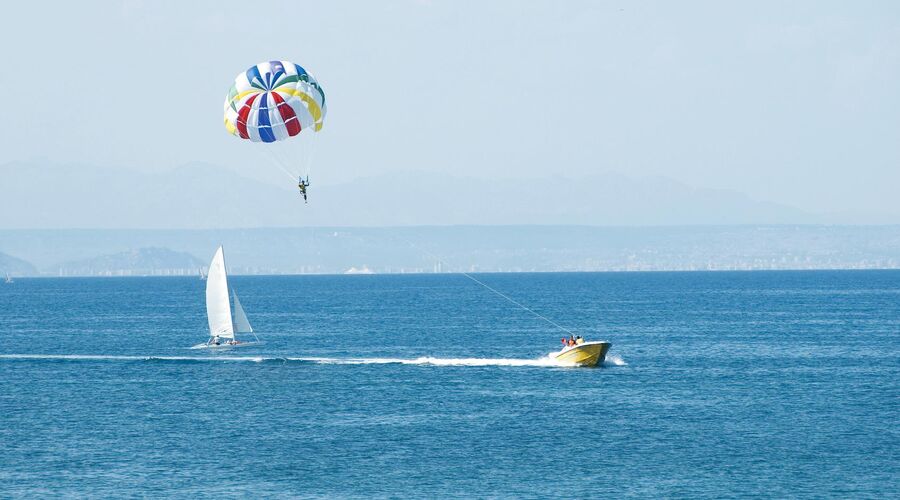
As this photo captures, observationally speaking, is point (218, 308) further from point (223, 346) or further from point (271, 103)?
point (271, 103)

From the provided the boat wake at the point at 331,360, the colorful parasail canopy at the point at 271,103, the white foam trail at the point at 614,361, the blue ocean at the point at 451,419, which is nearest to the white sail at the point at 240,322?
the blue ocean at the point at 451,419

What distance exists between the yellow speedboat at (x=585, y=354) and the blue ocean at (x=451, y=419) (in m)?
1.21

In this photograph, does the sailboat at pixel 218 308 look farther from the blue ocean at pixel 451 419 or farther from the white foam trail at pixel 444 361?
the white foam trail at pixel 444 361

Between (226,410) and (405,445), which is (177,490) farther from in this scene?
(226,410)

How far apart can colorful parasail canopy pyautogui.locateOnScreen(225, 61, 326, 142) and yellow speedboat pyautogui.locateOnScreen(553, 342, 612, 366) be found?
96.9 feet

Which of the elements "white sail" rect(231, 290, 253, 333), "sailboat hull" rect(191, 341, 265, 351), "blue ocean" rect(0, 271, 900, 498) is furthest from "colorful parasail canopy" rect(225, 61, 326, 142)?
"white sail" rect(231, 290, 253, 333)

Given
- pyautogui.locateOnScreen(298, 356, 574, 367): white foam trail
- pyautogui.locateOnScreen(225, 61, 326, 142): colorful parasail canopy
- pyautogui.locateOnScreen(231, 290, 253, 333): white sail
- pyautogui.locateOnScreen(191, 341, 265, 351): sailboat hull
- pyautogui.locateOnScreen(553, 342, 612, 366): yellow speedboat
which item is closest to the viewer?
pyautogui.locateOnScreen(225, 61, 326, 142): colorful parasail canopy

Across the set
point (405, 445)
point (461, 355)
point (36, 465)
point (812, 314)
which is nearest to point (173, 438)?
point (36, 465)

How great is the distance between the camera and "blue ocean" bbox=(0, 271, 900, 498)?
60281 millimetres

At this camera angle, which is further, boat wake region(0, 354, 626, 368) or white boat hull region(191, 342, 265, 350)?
white boat hull region(191, 342, 265, 350)

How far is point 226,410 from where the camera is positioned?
82312mm

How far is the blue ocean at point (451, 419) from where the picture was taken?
2373 inches

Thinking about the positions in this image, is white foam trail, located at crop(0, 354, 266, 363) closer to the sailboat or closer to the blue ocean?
the blue ocean

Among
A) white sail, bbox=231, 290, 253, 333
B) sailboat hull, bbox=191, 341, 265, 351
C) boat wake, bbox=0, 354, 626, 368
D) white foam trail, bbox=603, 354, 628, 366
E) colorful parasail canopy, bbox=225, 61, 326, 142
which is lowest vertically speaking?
white foam trail, bbox=603, 354, 628, 366
